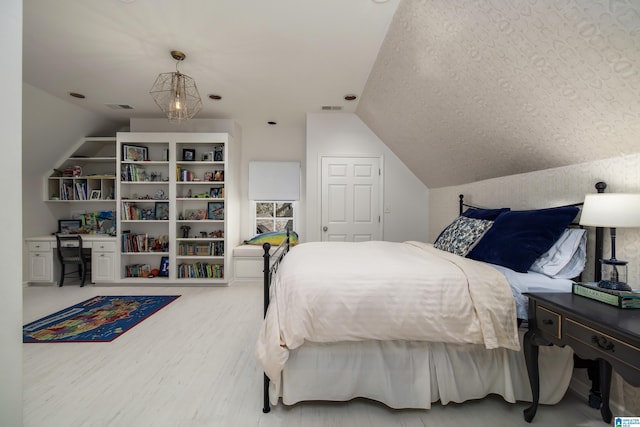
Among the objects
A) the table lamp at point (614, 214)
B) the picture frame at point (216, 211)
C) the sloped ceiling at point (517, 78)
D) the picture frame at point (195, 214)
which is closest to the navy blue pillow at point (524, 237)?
the table lamp at point (614, 214)

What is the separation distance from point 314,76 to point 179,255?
3.19 meters

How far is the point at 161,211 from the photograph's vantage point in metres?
4.14

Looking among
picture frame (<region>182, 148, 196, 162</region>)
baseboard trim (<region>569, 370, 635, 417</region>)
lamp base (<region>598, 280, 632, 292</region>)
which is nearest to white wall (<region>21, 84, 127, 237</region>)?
picture frame (<region>182, 148, 196, 162</region>)

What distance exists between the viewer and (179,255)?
4125mm

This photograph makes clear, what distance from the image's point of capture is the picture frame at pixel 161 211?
413cm

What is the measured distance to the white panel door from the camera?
13.6 feet

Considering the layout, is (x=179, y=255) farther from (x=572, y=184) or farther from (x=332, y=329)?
(x=572, y=184)

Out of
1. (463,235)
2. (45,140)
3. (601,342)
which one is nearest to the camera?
(601,342)

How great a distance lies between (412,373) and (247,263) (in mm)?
3140

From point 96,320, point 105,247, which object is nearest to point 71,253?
point 105,247

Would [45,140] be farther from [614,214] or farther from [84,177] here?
[614,214]

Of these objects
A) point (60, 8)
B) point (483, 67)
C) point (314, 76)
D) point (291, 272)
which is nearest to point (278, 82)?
point (314, 76)

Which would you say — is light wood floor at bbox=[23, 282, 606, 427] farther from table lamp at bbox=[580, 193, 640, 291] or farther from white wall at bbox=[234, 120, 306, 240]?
white wall at bbox=[234, 120, 306, 240]

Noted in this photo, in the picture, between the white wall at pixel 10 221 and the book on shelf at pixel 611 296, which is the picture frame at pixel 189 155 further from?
the book on shelf at pixel 611 296
